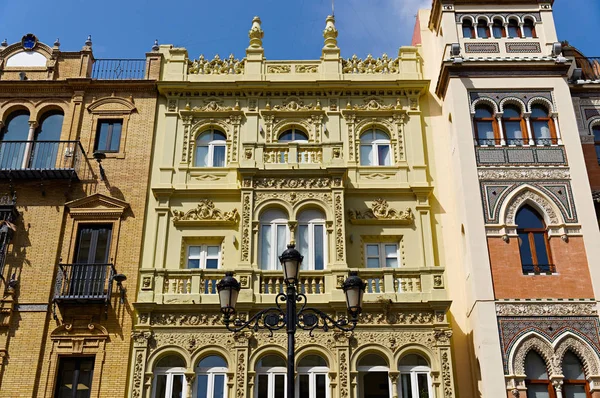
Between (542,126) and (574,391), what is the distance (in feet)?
26.2

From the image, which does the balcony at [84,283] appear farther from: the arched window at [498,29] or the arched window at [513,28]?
the arched window at [513,28]

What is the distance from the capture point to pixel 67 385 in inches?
720

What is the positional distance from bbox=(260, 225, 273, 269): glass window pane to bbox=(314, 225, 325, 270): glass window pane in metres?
1.34

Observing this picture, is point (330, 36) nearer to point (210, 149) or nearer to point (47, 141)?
point (210, 149)

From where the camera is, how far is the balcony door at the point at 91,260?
19109 mm

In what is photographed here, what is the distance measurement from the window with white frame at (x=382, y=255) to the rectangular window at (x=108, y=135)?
879 cm

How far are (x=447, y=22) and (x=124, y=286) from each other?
1331 centimetres

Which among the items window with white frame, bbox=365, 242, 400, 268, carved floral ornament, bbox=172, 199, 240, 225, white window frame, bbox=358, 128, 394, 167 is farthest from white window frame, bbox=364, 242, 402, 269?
carved floral ornament, bbox=172, 199, 240, 225

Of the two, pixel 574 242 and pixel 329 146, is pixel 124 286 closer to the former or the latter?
pixel 329 146

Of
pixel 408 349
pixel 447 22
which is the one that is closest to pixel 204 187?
pixel 408 349

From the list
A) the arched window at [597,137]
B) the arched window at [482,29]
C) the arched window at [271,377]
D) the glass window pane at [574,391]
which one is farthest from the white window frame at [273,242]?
the arched window at [597,137]

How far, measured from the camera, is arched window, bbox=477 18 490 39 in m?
22.2

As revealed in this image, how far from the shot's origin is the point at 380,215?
2031cm

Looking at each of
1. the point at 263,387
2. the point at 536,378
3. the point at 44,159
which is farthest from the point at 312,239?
the point at 44,159
